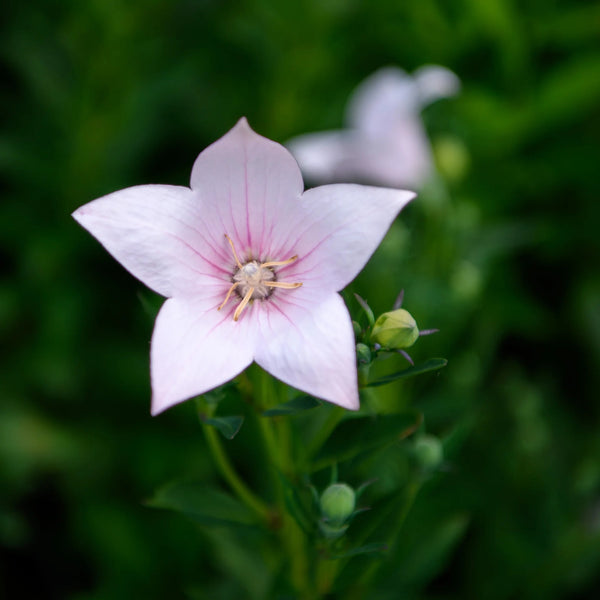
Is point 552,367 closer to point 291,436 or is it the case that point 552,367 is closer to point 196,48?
point 291,436

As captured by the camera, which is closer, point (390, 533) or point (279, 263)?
point (279, 263)

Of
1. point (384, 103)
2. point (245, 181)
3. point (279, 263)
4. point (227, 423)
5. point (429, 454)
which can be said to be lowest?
point (429, 454)

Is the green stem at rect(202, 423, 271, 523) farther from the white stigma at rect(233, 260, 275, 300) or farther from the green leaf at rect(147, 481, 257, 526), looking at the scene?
the white stigma at rect(233, 260, 275, 300)

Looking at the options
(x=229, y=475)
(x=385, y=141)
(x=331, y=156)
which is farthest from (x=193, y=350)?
(x=385, y=141)

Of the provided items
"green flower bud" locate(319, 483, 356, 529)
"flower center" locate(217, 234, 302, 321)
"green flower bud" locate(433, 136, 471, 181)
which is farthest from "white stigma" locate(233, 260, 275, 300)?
"green flower bud" locate(433, 136, 471, 181)

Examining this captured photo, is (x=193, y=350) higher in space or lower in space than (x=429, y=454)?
higher

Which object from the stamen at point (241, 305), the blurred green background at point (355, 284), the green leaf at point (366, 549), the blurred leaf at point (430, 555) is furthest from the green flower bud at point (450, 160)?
the green leaf at point (366, 549)

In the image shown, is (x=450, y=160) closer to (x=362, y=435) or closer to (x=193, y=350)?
(x=362, y=435)
